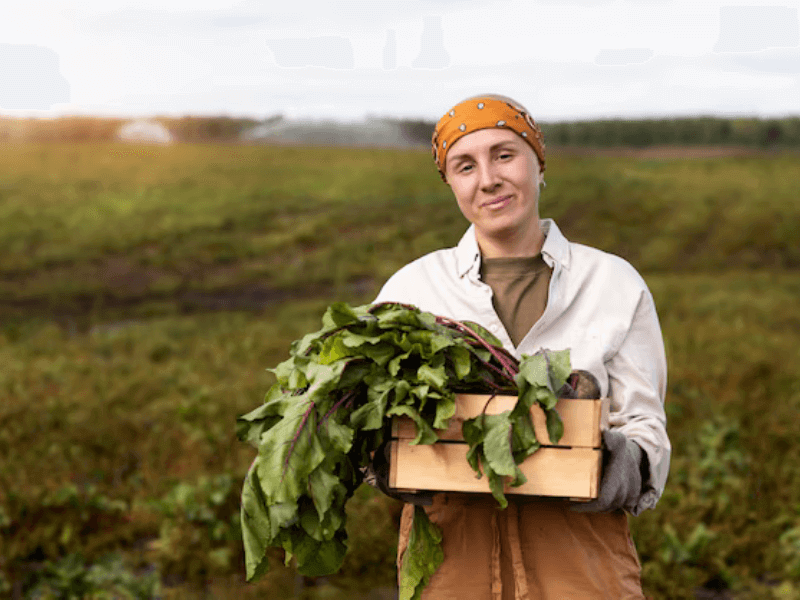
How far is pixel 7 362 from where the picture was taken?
7.11 meters

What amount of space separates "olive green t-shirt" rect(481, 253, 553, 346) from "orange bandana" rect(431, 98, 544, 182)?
0.98ft

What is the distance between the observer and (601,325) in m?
2.02

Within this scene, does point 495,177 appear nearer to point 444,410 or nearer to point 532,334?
point 532,334

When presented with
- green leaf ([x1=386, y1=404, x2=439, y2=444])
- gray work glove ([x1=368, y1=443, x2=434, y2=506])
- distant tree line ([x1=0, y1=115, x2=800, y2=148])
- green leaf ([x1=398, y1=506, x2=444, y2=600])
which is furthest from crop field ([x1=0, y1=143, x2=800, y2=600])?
green leaf ([x1=386, y1=404, x2=439, y2=444])

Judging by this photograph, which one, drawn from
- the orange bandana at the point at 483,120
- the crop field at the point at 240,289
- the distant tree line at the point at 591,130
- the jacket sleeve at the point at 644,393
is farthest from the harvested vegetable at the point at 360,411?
the distant tree line at the point at 591,130

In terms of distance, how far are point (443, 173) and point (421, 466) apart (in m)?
0.85

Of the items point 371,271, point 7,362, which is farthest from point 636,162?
point 7,362

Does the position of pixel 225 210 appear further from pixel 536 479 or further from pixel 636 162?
pixel 536 479

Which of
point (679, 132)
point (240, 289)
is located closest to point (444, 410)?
point (240, 289)

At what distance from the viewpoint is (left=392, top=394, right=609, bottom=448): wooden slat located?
5.57 feet

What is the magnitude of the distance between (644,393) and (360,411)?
2.27 feet

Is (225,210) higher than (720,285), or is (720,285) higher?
(225,210)

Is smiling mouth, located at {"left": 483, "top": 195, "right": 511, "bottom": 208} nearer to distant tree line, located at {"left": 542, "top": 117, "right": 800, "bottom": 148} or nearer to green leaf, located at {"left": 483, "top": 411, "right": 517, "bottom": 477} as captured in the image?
green leaf, located at {"left": 483, "top": 411, "right": 517, "bottom": 477}

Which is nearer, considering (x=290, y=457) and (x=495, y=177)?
(x=290, y=457)
